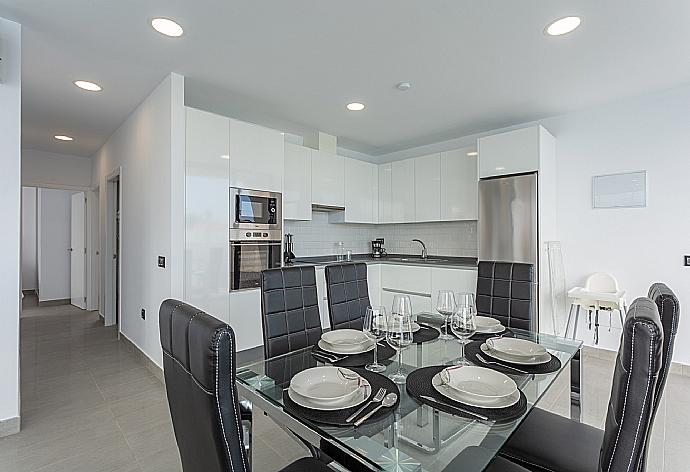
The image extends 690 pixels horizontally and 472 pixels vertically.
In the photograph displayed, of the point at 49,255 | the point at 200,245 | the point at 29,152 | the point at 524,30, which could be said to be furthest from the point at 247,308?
the point at 49,255

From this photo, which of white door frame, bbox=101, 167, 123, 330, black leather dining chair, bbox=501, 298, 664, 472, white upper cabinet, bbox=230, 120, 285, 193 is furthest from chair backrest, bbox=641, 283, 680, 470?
white door frame, bbox=101, 167, 123, 330

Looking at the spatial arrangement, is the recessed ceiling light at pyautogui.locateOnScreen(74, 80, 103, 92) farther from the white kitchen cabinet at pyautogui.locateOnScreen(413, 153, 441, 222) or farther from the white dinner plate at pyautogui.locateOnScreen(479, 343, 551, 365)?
the white dinner plate at pyautogui.locateOnScreen(479, 343, 551, 365)

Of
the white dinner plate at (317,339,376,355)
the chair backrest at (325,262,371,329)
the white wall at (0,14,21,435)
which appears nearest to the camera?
the white dinner plate at (317,339,376,355)

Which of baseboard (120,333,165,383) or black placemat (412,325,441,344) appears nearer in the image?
black placemat (412,325,441,344)

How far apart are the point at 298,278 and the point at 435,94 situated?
2.19 metres

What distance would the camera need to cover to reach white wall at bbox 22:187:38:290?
23.1ft

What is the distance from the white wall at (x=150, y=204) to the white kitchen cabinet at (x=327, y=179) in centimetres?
168

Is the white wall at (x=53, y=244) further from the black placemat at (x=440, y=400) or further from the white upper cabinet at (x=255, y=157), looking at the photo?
the black placemat at (x=440, y=400)

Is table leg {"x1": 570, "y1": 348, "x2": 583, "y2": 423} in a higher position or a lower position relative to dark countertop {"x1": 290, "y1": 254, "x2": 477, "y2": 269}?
lower

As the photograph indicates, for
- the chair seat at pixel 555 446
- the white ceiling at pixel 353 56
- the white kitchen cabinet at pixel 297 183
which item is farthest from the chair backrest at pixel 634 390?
the white kitchen cabinet at pixel 297 183

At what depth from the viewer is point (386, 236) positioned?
18.1 feet

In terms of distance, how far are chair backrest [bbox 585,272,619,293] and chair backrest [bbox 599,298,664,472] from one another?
317 centimetres

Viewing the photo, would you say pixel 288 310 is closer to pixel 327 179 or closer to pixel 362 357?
pixel 362 357

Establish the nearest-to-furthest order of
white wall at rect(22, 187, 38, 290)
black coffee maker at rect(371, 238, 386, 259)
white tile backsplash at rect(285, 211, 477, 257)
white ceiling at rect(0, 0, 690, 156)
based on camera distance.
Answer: white ceiling at rect(0, 0, 690, 156) < white tile backsplash at rect(285, 211, 477, 257) < black coffee maker at rect(371, 238, 386, 259) < white wall at rect(22, 187, 38, 290)
